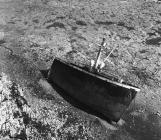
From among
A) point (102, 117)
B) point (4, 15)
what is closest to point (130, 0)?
point (4, 15)

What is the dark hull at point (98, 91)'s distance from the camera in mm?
10078

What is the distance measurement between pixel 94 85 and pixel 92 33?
6447mm

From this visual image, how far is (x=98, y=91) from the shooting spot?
34.3ft

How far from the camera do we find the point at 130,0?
65.7 ft

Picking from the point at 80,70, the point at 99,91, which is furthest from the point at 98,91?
the point at 80,70

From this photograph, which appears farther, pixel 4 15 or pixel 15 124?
pixel 4 15

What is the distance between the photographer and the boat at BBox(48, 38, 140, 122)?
33.0 ft

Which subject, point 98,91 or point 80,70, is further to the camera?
point 80,70

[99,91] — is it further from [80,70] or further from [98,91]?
[80,70]

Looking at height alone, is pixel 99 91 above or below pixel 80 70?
below

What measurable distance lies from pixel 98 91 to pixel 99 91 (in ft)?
0.15

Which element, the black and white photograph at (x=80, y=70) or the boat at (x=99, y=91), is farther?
the black and white photograph at (x=80, y=70)

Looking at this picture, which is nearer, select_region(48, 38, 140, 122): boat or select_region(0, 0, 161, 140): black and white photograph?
select_region(48, 38, 140, 122): boat

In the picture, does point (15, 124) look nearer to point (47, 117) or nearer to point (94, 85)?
point (47, 117)
